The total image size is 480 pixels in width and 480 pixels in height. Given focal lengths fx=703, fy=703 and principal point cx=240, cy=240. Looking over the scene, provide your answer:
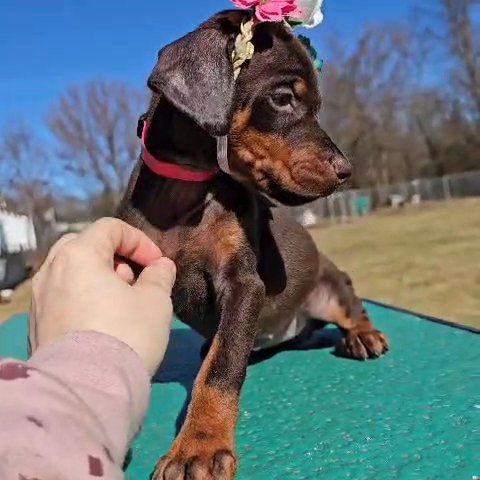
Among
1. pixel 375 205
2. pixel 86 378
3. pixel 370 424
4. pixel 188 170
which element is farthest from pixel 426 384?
pixel 375 205

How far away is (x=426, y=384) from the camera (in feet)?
7.33

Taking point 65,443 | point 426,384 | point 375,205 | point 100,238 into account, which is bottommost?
point 375,205

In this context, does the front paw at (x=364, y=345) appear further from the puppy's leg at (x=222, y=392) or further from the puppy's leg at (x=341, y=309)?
the puppy's leg at (x=222, y=392)

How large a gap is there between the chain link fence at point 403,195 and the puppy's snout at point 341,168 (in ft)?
120

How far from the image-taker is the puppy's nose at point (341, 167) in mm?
2385

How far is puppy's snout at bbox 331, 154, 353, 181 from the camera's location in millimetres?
2385

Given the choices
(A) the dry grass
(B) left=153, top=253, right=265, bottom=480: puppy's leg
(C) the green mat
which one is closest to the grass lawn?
(A) the dry grass

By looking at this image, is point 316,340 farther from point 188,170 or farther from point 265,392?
point 188,170

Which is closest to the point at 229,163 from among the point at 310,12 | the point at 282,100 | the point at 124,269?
the point at 282,100

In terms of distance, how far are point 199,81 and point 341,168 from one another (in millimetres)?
559

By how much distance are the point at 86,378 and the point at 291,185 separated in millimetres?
1486

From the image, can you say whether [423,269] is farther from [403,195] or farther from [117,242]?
[403,195]

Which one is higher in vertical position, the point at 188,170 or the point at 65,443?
the point at 188,170

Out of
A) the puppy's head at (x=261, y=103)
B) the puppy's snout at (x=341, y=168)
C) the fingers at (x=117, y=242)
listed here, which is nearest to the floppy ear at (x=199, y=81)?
the puppy's head at (x=261, y=103)
